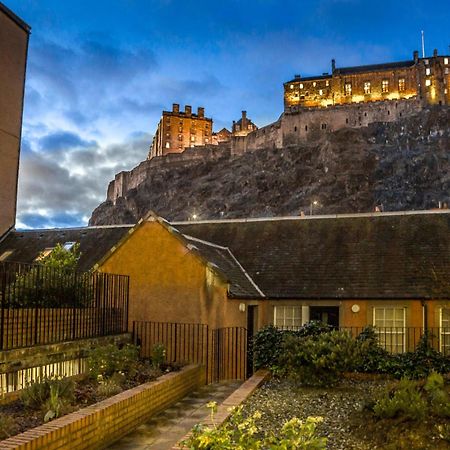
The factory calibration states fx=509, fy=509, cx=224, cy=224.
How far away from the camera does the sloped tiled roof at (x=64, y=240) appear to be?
24.8 metres

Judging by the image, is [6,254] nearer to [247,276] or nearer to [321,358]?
[247,276]

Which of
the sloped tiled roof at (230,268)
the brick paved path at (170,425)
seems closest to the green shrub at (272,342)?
the brick paved path at (170,425)

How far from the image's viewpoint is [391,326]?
58.5 feet

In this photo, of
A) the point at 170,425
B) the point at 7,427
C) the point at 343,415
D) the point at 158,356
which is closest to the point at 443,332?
the point at 343,415

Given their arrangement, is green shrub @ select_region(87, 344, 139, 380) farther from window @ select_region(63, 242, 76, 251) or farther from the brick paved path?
window @ select_region(63, 242, 76, 251)

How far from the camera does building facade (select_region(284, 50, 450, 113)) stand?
97562 mm

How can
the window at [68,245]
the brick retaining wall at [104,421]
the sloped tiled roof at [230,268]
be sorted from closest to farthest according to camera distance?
the brick retaining wall at [104,421], the sloped tiled roof at [230,268], the window at [68,245]

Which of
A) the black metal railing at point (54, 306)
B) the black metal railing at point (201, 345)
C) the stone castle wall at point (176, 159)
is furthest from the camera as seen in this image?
the stone castle wall at point (176, 159)

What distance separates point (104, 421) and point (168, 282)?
25.8 feet

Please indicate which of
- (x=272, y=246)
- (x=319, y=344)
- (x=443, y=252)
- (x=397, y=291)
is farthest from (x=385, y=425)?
(x=272, y=246)

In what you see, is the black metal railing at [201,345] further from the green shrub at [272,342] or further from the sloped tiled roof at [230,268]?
the sloped tiled roof at [230,268]

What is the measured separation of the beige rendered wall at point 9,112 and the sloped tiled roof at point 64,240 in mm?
1482

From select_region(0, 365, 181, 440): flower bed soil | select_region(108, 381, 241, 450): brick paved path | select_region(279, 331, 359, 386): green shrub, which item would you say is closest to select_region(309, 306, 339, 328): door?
select_region(279, 331, 359, 386): green shrub

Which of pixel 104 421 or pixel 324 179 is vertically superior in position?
pixel 324 179
